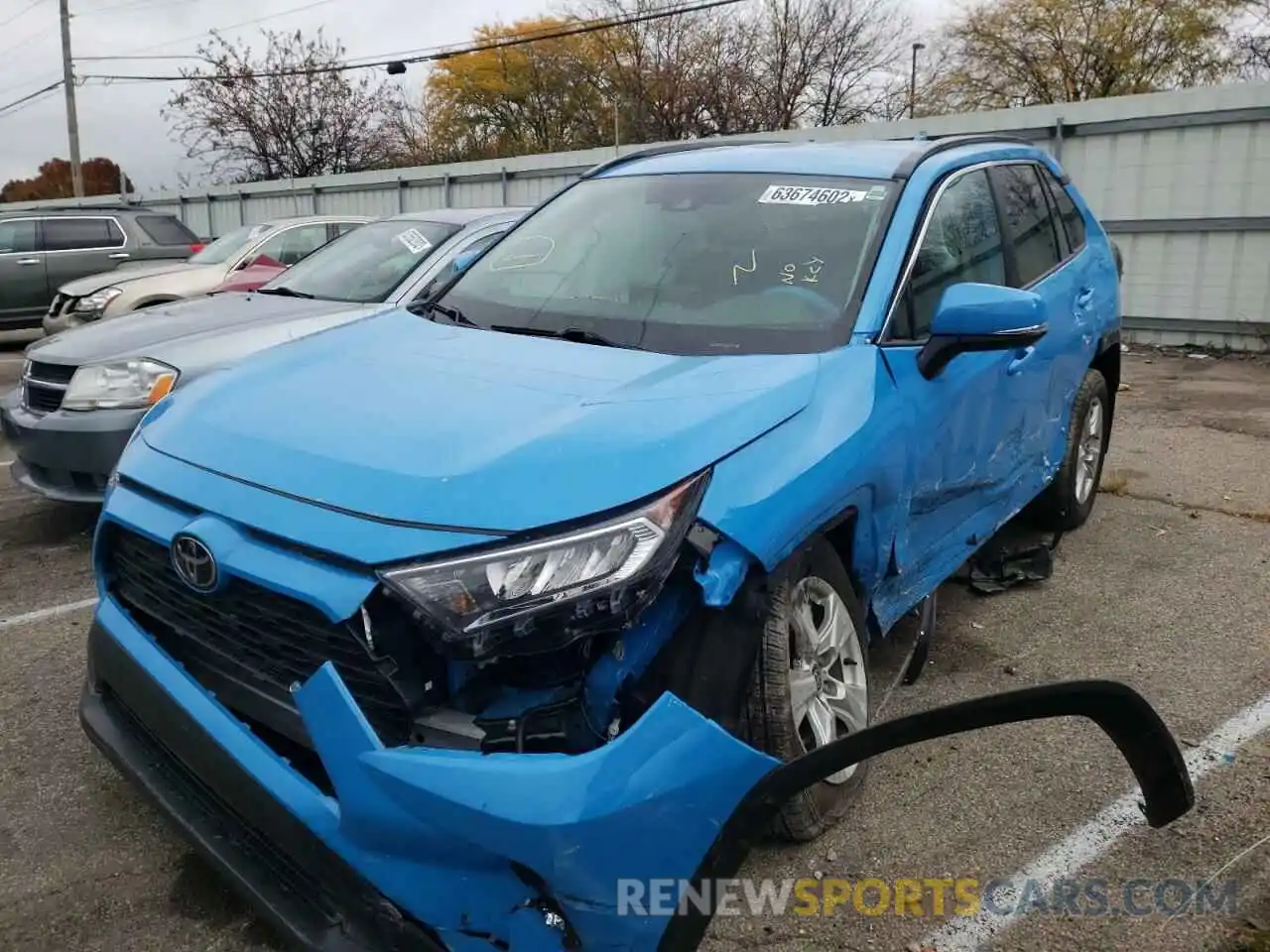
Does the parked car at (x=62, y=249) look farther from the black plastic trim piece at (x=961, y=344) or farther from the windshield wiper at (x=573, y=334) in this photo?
the black plastic trim piece at (x=961, y=344)

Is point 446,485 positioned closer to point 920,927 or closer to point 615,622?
point 615,622

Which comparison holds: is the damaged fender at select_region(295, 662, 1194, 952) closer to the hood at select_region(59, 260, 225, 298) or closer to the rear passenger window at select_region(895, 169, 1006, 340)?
the rear passenger window at select_region(895, 169, 1006, 340)

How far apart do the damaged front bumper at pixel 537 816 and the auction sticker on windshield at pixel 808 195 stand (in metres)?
1.92

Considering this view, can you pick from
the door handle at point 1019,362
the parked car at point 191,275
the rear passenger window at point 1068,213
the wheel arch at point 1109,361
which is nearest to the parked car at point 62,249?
the parked car at point 191,275

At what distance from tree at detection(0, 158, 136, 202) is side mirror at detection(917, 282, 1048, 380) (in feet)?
191

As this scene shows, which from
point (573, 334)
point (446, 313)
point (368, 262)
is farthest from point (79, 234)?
point (573, 334)

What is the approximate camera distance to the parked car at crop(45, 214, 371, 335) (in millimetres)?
8766

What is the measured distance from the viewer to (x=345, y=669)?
2.02 meters

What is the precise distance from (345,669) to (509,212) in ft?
16.5

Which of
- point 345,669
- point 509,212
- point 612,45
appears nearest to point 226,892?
point 345,669

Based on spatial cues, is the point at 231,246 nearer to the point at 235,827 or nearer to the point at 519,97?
the point at 235,827

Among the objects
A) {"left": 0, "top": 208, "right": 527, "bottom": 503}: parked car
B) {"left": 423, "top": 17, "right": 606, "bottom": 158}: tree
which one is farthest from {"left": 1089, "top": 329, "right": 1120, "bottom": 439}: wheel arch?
{"left": 423, "top": 17, "right": 606, "bottom": 158}: tree

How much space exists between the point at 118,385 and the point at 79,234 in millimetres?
9867

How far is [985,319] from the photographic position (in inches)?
110
